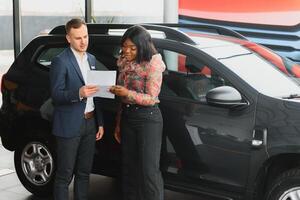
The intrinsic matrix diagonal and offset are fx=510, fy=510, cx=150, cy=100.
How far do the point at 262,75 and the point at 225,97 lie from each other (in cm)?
51

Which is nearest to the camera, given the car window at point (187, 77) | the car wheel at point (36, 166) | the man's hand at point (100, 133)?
the car window at point (187, 77)

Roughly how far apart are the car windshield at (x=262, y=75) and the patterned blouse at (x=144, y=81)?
53cm

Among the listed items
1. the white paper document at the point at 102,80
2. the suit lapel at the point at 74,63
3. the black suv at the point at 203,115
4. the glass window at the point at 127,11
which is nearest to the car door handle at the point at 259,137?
the black suv at the point at 203,115

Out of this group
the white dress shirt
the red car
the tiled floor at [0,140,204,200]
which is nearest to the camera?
the white dress shirt

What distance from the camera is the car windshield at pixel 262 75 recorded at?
12.7 ft

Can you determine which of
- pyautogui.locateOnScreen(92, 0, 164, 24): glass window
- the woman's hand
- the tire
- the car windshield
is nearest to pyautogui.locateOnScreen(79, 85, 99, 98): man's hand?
the woman's hand

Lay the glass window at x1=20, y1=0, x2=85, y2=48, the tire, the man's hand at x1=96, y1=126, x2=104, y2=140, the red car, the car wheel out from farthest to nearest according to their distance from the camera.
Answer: the glass window at x1=20, y1=0, x2=85, y2=48 < the red car < the car wheel < the man's hand at x1=96, y1=126, x2=104, y2=140 < the tire

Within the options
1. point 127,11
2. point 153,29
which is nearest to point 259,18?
point 127,11

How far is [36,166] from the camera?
4.89 meters

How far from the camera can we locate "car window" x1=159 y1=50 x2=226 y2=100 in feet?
13.1

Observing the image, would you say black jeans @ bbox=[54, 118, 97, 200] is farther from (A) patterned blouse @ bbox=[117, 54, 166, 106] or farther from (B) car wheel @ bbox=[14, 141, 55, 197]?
(B) car wheel @ bbox=[14, 141, 55, 197]

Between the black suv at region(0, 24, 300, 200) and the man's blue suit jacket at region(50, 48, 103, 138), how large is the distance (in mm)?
576

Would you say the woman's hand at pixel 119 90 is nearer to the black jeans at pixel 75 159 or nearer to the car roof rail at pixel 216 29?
the black jeans at pixel 75 159

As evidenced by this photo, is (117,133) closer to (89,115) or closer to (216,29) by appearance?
(89,115)
